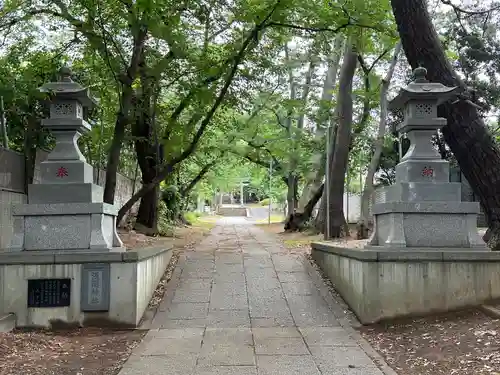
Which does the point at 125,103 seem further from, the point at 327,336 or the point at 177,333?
the point at 327,336

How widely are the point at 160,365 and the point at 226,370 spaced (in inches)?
Result: 29.2

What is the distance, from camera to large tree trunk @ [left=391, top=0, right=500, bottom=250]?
8242mm

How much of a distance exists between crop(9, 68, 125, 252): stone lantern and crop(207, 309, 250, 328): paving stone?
1.82m

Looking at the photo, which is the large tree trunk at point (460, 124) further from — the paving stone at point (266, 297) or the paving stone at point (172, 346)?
the paving stone at point (172, 346)

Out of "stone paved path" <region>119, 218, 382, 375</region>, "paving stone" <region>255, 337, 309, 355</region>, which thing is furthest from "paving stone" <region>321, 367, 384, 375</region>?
"paving stone" <region>255, 337, 309, 355</region>

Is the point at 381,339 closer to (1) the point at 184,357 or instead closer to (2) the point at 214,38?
(1) the point at 184,357

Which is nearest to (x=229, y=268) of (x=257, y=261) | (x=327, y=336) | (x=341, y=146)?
(x=257, y=261)

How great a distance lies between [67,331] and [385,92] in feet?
39.6

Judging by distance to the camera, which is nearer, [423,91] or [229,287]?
[423,91]

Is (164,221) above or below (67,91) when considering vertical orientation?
below

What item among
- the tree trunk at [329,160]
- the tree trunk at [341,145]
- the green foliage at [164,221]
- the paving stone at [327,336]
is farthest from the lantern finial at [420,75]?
the green foliage at [164,221]

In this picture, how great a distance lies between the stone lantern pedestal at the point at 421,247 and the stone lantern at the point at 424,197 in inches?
0.5

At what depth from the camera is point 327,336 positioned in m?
6.84

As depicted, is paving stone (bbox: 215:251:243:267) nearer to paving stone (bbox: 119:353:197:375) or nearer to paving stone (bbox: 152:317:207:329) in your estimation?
paving stone (bbox: 152:317:207:329)
